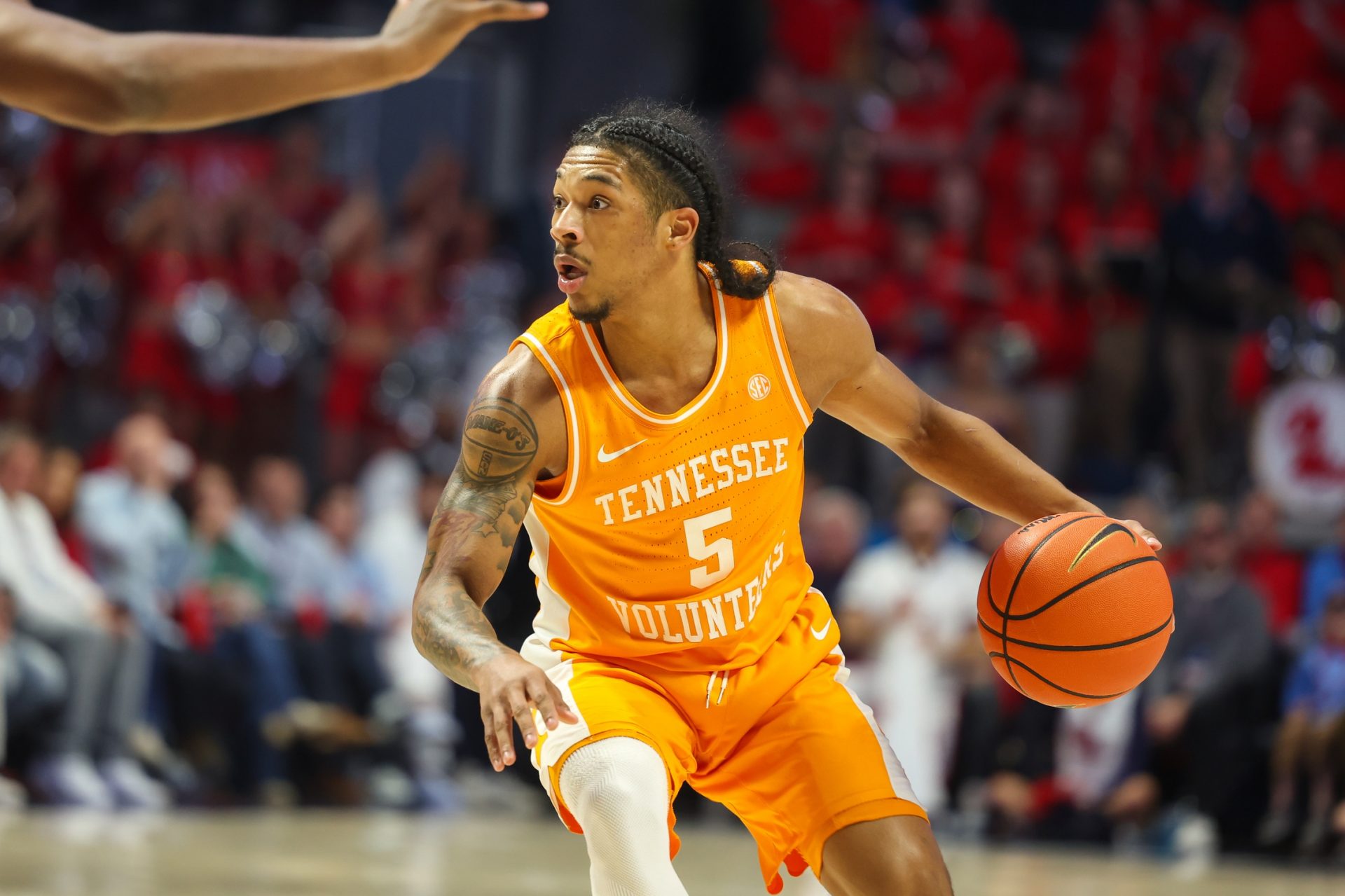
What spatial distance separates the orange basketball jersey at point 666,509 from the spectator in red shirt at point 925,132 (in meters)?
9.27

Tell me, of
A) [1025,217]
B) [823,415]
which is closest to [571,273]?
[823,415]

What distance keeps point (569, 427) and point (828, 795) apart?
3.17ft

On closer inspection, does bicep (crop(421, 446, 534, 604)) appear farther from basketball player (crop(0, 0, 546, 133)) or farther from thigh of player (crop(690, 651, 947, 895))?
basketball player (crop(0, 0, 546, 133))

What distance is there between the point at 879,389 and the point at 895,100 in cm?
970

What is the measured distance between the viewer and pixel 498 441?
3721 mm

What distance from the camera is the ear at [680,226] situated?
396 centimetres

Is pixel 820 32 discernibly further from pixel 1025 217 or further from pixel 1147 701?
pixel 1147 701

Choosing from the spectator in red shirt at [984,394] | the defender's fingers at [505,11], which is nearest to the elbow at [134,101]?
the defender's fingers at [505,11]

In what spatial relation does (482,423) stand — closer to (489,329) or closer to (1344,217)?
(489,329)

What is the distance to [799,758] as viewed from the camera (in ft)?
12.6

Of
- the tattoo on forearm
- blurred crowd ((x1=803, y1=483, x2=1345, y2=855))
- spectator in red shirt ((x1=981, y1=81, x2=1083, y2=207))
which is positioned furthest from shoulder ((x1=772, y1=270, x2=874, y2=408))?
spectator in red shirt ((x1=981, y1=81, x2=1083, y2=207))

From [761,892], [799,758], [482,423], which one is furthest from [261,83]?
[761,892]

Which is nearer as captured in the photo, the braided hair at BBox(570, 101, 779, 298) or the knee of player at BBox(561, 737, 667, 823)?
the knee of player at BBox(561, 737, 667, 823)

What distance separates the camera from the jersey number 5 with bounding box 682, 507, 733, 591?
392 centimetres
